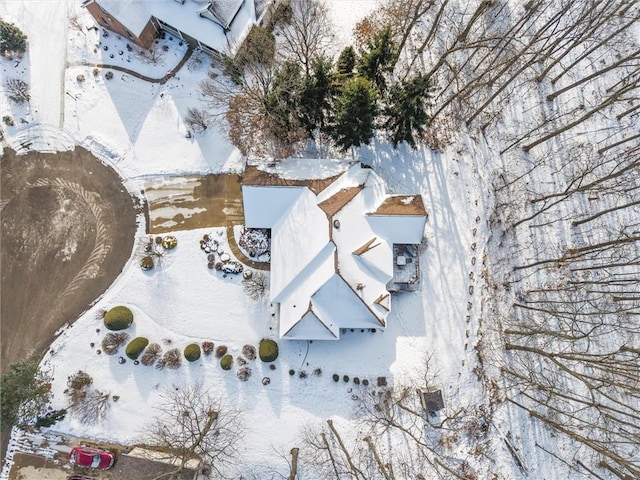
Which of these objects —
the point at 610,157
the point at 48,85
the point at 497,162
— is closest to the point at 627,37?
the point at 610,157

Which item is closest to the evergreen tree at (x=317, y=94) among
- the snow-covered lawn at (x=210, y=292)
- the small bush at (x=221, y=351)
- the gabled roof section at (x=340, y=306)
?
the snow-covered lawn at (x=210, y=292)

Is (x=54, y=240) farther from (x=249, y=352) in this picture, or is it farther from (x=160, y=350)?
(x=249, y=352)

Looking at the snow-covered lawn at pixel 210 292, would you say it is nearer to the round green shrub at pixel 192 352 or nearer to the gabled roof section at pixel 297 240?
the round green shrub at pixel 192 352

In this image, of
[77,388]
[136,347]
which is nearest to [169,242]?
[136,347]

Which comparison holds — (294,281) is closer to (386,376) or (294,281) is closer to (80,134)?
(386,376)

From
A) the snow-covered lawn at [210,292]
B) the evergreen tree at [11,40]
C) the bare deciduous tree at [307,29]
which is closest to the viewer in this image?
the snow-covered lawn at [210,292]

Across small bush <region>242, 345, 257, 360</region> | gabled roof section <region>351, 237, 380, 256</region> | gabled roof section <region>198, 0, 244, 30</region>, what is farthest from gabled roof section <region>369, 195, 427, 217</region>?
gabled roof section <region>198, 0, 244, 30</region>
